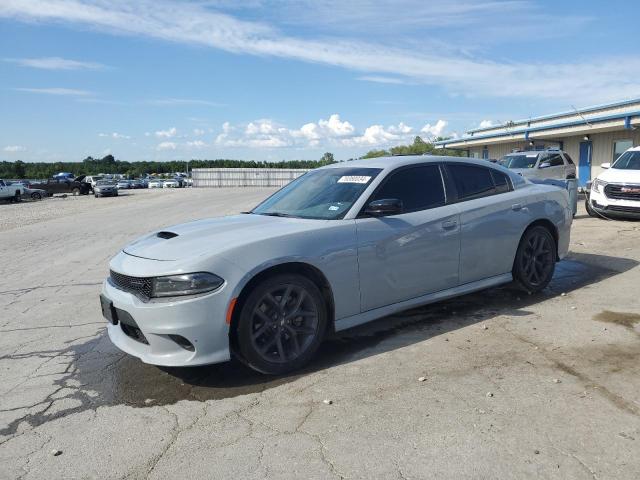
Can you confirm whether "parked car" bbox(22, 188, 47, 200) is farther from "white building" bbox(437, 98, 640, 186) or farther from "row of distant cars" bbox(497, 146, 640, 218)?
"row of distant cars" bbox(497, 146, 640, 218)

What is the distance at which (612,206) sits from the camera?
1214 centimetres

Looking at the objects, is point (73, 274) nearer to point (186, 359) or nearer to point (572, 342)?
point (186, 359)

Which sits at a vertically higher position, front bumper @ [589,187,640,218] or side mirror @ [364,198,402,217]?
side mirror @ [364,198,402,217]

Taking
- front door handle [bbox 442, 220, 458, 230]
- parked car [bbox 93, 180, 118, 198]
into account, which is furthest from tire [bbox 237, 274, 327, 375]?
parked car [bbox 93, 180, 118, 198]

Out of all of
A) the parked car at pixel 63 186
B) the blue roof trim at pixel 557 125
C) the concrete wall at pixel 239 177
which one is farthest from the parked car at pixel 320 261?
the concrete wall at pixel 239 177

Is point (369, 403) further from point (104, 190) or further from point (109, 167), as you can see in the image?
point (109, 167)

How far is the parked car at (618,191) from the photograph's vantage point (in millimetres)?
11734

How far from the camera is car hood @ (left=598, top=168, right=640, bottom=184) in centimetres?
1180

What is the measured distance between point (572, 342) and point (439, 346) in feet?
3.69

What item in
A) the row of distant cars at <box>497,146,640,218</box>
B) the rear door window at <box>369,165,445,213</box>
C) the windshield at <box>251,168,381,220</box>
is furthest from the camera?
the row of distant cars at <box>497,146,640,218</box>

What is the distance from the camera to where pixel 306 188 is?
5.29 meters

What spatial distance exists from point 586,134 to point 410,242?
22.4 metres

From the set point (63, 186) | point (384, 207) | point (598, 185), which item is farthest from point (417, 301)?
point (63, 186)

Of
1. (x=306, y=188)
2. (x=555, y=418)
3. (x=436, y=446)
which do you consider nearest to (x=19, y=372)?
(x=306, y=188)
